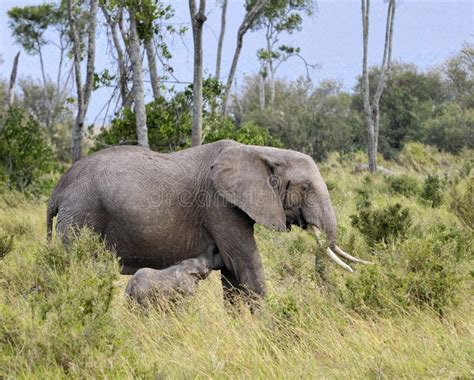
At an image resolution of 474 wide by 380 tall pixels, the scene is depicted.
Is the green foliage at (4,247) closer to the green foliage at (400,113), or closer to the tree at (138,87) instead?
the tree at (138,87)

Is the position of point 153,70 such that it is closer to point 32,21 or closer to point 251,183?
point 251,183

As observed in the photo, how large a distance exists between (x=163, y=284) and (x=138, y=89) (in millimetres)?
5369

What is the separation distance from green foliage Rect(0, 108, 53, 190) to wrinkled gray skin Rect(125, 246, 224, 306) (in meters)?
9.93

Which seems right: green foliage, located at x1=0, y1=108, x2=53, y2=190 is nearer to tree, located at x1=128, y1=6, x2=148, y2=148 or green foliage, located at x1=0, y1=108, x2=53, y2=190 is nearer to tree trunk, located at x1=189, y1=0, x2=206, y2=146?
tree, located at x1=128, y1=6, x2=148, y2=148

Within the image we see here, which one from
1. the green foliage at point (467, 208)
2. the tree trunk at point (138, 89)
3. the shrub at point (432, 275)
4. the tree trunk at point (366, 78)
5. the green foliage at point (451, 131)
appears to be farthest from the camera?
the green foliage at point (451, 131)

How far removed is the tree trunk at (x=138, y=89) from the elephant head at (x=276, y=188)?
13.8 ft

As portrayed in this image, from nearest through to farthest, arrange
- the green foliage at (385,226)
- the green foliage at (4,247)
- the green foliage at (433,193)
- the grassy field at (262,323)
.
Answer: the grassy field at (262,323) < the green foliage at (4,247) < the green foliage at (385,226) < the green foliage at (433,193)

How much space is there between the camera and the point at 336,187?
17547 mm

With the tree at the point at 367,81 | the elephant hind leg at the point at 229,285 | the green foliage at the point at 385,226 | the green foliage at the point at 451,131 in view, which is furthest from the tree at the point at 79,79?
the green foliage at the point at 451,131

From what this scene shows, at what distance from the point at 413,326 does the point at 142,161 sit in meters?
2.83

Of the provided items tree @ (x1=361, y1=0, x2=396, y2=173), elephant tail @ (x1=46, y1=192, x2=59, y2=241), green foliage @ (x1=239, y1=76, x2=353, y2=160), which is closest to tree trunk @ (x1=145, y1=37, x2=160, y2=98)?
elephant tail @ (x1=46, y1=192, x2=59, y2=241)

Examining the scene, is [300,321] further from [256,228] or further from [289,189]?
[256,228]

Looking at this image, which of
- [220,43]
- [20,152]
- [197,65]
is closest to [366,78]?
[220,43]

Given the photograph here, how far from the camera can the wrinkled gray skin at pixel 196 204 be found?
676 centimetres
